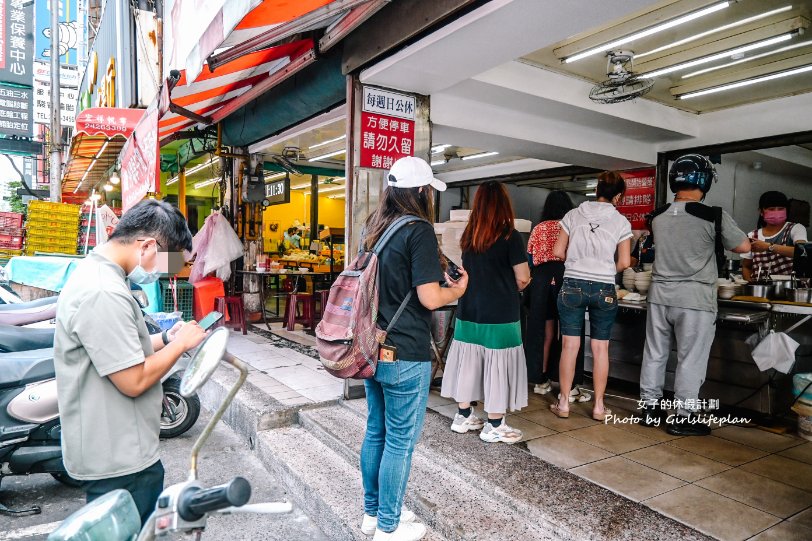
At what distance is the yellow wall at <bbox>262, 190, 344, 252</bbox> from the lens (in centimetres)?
1889

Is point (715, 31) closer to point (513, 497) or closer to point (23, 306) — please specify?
point (513, 497)

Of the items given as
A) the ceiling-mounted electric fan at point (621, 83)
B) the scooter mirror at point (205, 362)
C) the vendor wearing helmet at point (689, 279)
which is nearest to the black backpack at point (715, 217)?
the vendor wearing helmet at point (689, 279)

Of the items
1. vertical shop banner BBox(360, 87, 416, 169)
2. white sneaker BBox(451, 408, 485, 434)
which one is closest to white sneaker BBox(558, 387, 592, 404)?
white sneaker BBox(451, 408, 485, 434)

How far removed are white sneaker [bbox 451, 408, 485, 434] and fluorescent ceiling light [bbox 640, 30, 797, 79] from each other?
4623 millimetres

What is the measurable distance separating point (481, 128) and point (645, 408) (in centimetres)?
359

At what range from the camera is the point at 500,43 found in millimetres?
3607

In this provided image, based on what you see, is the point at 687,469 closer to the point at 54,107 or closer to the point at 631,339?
the point at 631,339

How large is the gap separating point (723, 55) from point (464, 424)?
4.81 meters

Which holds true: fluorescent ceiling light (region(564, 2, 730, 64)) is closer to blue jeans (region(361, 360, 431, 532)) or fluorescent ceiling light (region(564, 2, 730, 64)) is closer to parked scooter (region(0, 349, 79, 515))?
blue jeans (region(361, 360, 431, 532))

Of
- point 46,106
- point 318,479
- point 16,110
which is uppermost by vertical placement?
point 46,106

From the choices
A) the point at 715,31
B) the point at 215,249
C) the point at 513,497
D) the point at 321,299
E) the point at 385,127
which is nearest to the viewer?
the point at 513,497

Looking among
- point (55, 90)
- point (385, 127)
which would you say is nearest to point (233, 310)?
point (385, 127)

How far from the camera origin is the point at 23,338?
357 cm

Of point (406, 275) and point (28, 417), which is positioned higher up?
point (406, 275)
